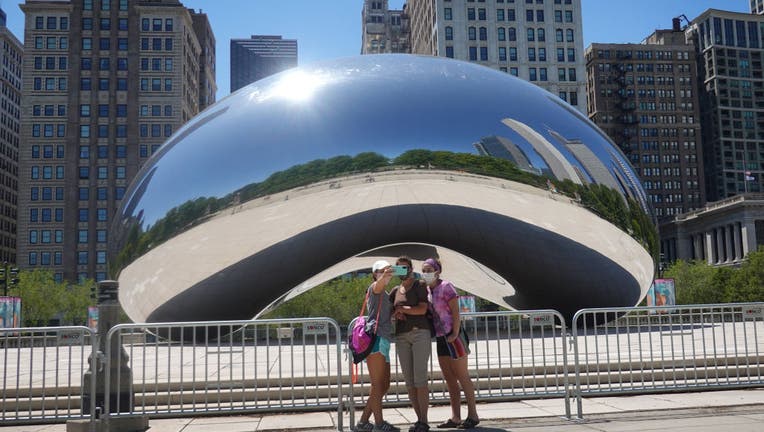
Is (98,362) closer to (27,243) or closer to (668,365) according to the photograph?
(668,365)

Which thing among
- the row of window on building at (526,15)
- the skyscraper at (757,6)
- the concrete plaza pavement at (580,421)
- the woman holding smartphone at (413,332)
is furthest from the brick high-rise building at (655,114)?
the woman holding smartphone at (413,332)

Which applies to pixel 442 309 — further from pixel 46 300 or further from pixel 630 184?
pixel 46 300

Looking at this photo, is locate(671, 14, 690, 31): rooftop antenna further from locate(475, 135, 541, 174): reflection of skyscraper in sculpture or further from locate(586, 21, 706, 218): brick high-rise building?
locate(475, 135, 541, 174): reflection of skyscraper in sculpture

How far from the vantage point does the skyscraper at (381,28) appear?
127062mm

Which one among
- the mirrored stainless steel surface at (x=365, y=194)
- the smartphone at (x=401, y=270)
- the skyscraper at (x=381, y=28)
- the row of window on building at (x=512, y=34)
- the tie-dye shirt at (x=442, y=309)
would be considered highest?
the skyscraper at (x=381, y=28)

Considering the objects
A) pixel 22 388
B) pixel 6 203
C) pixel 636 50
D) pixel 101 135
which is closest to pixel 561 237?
pixel 22 388

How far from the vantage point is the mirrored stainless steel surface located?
9.09 metres

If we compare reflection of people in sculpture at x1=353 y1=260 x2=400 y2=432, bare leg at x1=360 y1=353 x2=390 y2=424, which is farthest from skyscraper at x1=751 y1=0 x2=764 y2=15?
bare leg at x1=360 y1=353 x2=390 y2=424

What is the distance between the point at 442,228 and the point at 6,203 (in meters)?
107

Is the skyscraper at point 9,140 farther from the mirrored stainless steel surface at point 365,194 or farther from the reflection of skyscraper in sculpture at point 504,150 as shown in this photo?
the reflection of skyscraper in sculpture at point 504,150

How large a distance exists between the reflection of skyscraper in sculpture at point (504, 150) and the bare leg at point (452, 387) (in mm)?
4212

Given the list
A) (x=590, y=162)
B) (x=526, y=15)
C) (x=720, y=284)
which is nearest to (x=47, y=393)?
(x=590, y=162)

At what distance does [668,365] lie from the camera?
7730mm

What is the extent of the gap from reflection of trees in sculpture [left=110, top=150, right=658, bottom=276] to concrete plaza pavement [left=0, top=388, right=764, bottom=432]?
10.9 ft
